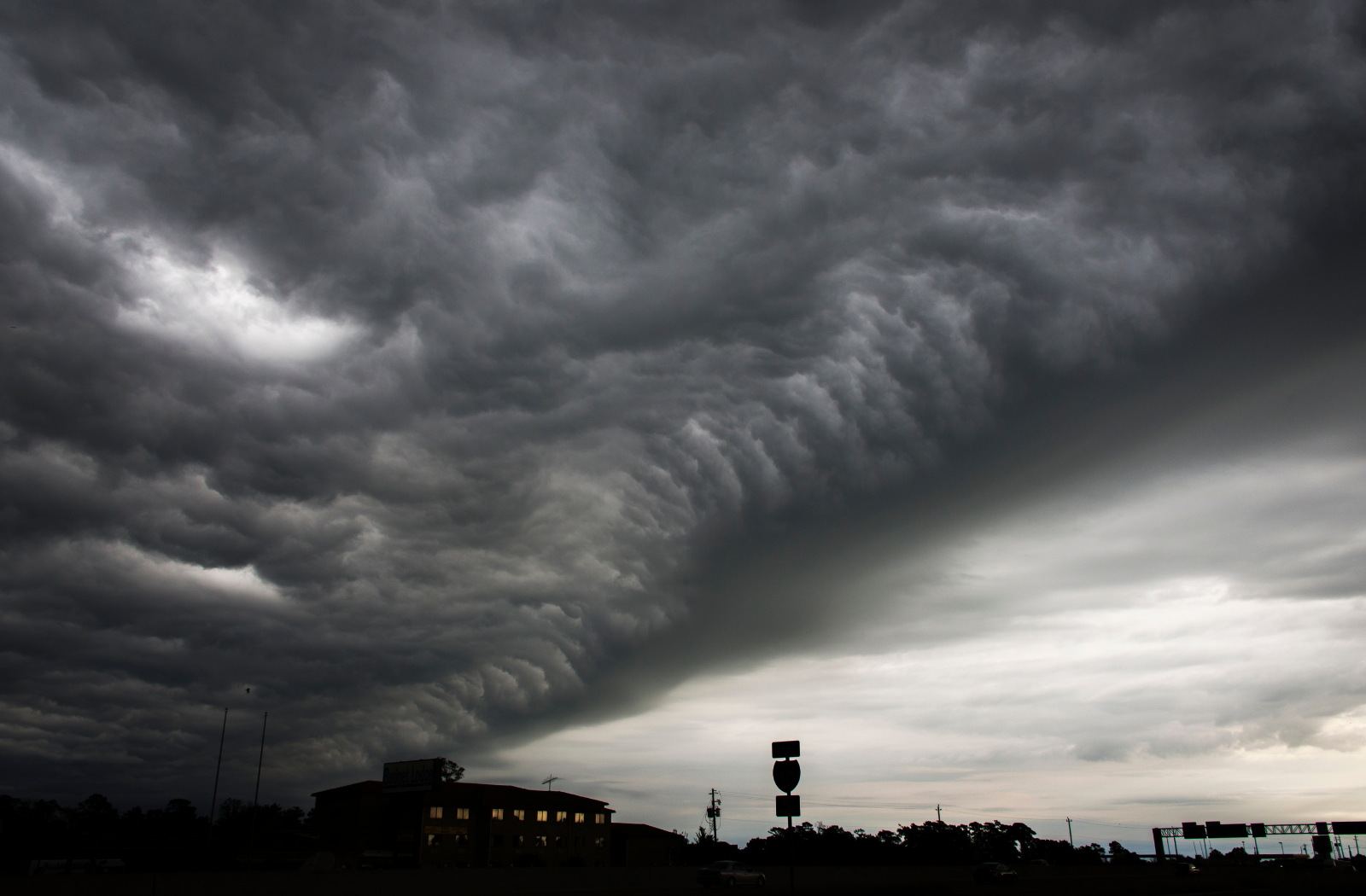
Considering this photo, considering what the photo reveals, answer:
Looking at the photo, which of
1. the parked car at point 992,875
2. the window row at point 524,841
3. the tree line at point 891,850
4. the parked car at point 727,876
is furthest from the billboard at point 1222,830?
the parked car at point 727,876

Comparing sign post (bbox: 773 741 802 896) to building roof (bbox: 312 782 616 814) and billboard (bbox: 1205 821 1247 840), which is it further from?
billboard (bbox: 1205 821 1247 840)

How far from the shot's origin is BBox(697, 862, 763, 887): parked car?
153 feet

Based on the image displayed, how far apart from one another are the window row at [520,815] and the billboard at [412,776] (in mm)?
5403

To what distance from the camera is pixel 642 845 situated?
127188mm

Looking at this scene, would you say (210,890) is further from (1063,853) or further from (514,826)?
(1063,853)

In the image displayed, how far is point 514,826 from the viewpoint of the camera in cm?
11156

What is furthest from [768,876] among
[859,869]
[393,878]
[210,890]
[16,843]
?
[16,843]

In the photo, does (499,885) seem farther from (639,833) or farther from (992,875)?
(639,833)

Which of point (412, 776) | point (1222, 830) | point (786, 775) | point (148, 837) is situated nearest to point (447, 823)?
point (412, 776)

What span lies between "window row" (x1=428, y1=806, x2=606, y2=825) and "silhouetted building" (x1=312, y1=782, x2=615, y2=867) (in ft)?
0.34

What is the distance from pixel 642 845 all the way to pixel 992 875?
87209 mm

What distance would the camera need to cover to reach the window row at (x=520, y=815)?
10719 cm

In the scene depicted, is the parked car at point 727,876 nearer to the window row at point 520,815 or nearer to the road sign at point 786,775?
the road sign at point 786,775

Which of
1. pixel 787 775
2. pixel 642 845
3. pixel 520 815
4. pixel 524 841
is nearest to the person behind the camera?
pixel 787 775
